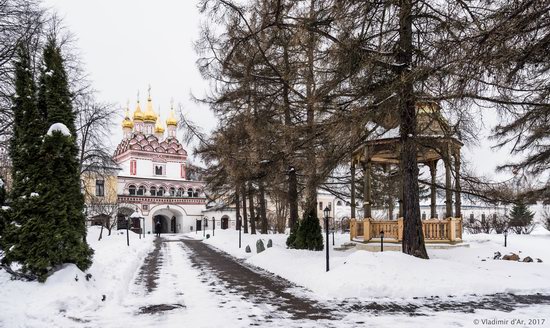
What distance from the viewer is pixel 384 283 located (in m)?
8.97

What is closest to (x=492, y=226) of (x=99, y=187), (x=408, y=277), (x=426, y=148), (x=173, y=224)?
(x=426, y=148)

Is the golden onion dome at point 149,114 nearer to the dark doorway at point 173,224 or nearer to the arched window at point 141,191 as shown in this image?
the arched window at point 141,191

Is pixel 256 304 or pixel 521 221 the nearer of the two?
pixel 256 304

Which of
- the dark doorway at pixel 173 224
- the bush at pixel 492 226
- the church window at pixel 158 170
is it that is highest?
the church window at pixel 158 170

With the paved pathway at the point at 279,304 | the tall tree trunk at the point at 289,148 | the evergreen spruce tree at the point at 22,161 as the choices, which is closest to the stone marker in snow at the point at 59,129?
the evergreen spruce tree at the point at 22,161

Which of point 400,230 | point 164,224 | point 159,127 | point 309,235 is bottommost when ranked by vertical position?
point 164,224

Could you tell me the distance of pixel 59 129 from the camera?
29.4 feet

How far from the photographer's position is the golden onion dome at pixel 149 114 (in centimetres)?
5866

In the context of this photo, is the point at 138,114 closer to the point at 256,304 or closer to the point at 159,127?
the point at 159,127

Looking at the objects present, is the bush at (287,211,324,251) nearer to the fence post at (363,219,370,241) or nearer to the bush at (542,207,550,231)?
the fence post at (363,219,370,241)

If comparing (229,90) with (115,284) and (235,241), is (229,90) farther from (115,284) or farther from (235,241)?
(235,241)

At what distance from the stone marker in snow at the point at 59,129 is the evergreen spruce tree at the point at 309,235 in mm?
9151

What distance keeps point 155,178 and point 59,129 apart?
4690 cm

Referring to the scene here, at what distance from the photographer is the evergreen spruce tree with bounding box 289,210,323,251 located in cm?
1603
